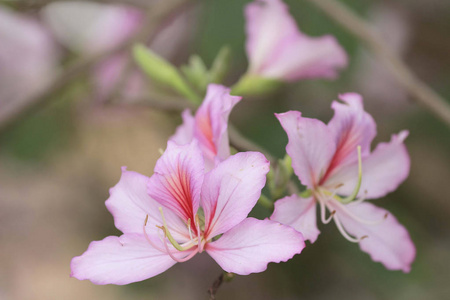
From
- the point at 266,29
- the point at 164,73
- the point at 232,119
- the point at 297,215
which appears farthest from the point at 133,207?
the point at 232,119

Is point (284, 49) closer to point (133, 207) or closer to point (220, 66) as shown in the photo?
point (220, 66)

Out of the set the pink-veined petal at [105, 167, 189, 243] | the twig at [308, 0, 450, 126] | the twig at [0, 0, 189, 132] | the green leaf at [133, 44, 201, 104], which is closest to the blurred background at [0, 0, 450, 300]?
the twig at [0, 0, 189, 132]

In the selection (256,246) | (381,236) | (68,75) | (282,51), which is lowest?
(381,236)

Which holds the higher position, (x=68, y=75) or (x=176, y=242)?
(x=68, y=75)

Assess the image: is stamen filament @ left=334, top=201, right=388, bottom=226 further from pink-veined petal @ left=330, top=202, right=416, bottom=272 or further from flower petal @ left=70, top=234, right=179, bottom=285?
flower petal @ left=70, top=234, right=179, bottom=285

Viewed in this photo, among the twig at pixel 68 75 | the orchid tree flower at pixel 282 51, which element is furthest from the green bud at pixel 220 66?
the twig at pixel 68 75

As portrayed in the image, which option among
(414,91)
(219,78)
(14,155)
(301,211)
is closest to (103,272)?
(301,211)

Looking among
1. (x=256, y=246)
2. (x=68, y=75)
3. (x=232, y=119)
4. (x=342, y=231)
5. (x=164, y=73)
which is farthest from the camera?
(x=232, y=119)

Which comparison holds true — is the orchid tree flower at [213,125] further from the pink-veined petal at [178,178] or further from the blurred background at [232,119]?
the blurred background at [232,119]
